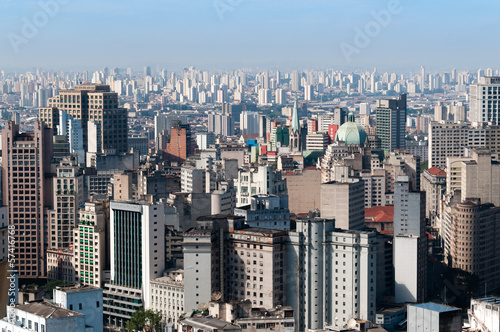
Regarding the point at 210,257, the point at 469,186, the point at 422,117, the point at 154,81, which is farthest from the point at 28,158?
the point at 154,81

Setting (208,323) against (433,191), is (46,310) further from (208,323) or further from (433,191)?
(433,191)

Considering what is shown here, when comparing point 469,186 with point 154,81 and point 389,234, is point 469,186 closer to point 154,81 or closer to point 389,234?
point 389,234

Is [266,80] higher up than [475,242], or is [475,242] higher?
[266,80]

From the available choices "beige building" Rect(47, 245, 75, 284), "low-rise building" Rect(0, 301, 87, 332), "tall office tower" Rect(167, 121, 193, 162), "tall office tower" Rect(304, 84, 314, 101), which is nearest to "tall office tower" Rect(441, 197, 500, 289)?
"beige building" Rect(47, 245, 75, 284)

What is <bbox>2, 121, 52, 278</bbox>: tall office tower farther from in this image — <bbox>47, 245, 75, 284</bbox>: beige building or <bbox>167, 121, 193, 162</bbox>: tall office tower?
<bbox>167, 121, 193, 162</bbox>: tall office tower

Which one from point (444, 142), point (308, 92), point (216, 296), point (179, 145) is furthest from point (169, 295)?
point (308, 92)
